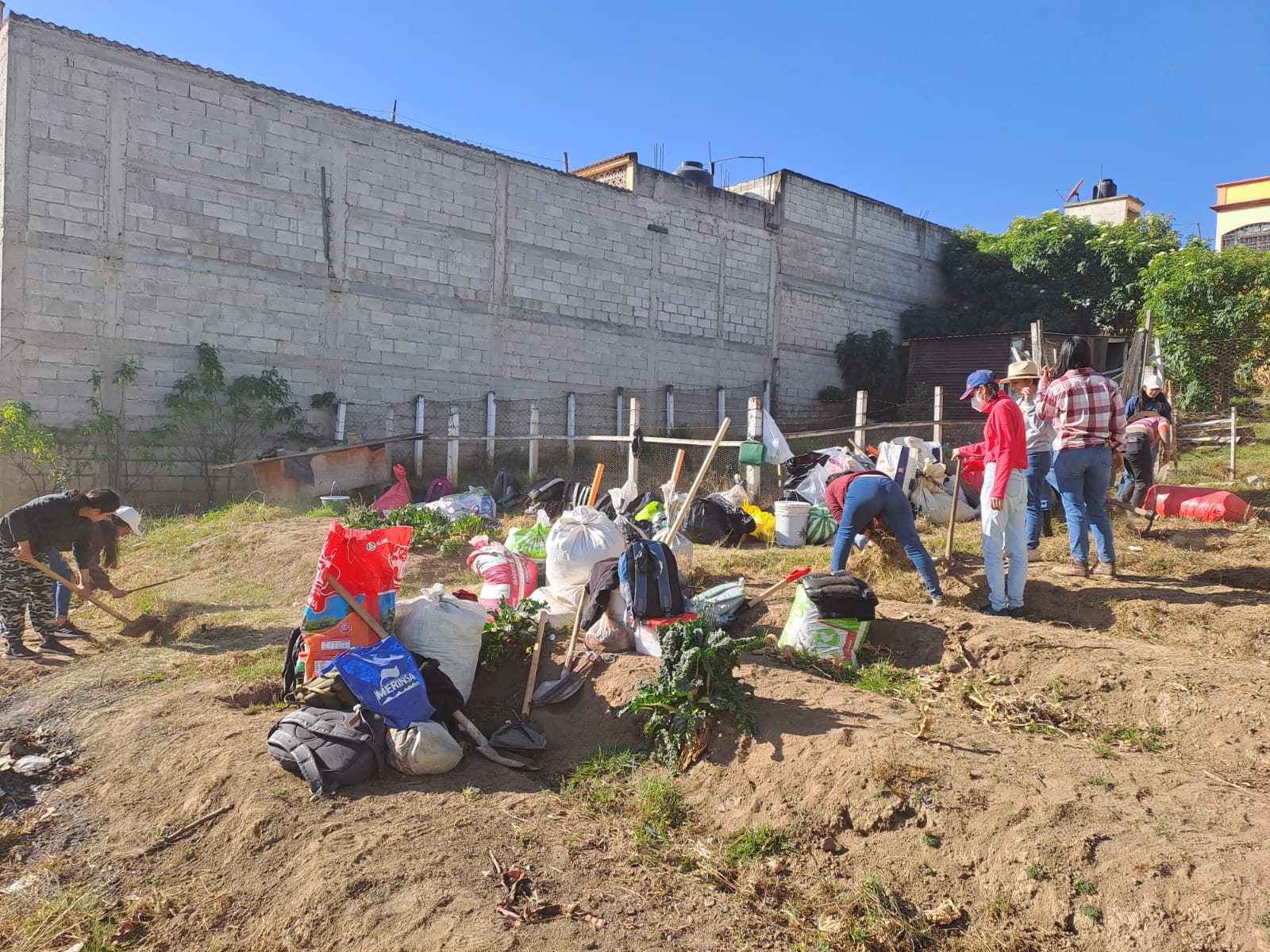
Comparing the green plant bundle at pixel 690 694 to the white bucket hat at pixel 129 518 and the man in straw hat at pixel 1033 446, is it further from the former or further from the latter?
the white bucket hat at pixel 129 518

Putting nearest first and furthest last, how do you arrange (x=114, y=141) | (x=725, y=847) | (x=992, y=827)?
(x=992, y=827), (x=725, y=847), (x=114, y=141)

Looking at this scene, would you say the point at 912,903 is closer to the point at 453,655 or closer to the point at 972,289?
the point at 453,655

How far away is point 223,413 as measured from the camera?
38.8 feet

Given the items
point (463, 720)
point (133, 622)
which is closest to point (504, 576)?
point (463, 720)

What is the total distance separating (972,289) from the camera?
70.3 feet

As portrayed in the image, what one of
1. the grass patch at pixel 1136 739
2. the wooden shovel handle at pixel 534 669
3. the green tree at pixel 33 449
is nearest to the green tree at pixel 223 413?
the green tree at pixel 33 449

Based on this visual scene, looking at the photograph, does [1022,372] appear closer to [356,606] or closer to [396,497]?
[356,606]

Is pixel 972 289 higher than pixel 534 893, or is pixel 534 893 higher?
pixel 972 289

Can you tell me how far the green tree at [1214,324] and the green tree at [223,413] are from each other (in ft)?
46.2

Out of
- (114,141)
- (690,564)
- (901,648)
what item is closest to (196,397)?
(114,141)

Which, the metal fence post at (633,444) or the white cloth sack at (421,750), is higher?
the metal fence post at (633,444)

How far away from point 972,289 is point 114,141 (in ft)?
61.1

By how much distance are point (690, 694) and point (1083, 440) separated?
11.2ft

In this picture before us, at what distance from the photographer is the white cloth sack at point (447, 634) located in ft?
15.6
